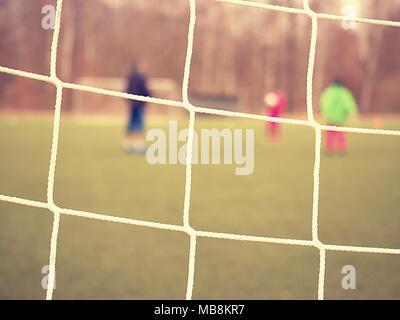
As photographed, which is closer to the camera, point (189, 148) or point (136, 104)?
point (189, 148)

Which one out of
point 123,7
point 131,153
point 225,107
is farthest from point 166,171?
point 123,7

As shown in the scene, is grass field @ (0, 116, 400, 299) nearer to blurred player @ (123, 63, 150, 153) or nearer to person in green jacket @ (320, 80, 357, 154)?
blurred player @ (123, 63, 150, 153)

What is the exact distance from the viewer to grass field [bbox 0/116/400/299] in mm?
2363

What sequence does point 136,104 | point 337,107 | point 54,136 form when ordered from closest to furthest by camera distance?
1. point 54,136
2. point 136,104
3. point 337,107

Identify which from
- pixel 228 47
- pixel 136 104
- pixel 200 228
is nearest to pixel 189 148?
pixel 200 228

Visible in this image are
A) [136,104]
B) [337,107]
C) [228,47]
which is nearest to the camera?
[136,104]

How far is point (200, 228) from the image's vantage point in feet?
10.8

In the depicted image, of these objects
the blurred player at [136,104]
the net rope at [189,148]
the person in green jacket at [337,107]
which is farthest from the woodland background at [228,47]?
the net rope at [189,148]

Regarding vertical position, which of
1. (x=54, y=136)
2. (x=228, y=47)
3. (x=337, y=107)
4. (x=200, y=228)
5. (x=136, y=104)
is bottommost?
(x=200, y=228)

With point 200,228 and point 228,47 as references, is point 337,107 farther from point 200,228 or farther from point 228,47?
point 228,47

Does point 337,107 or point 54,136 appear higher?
point 337,107

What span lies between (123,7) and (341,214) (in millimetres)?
21610

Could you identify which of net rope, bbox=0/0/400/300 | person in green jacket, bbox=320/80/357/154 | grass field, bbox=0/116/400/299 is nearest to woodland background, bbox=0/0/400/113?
person in green jacket, bbox=320/80/357/154
